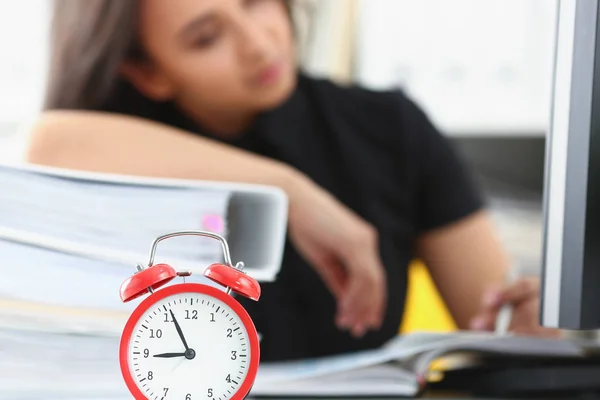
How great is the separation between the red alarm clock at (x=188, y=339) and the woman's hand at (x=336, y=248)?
1.55 ft

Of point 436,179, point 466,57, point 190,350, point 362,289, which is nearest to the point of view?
point 190,350

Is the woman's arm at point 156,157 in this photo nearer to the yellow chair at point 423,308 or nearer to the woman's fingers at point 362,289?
the woman's fingers at point 362,289

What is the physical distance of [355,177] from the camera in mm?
1088

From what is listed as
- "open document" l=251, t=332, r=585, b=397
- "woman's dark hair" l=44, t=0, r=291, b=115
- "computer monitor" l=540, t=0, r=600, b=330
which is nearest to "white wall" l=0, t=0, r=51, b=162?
"woman's dark hair" l=44, t=0, r=291, b=115

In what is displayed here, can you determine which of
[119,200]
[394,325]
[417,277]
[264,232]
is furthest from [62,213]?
[417,277]

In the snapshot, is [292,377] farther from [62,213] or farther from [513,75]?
[513,75]

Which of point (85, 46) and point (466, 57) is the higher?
point (466, 57)

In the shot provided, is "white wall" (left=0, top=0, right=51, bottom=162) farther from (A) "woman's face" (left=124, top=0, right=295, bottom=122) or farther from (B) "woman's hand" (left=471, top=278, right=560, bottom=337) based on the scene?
(B) "woman's hand" (left=471, top=278, right=560, bottom=337)

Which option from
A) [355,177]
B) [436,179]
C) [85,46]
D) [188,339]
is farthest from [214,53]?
[188,339]

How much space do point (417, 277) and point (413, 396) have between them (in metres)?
0.67

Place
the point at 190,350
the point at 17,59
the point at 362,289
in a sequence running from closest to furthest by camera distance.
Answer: the point at 190,350, the point at 362,289, the point at 17,59

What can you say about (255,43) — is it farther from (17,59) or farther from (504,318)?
(17,59)

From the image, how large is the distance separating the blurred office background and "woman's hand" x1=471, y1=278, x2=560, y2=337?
62 cm

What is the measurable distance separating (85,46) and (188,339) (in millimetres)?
668
